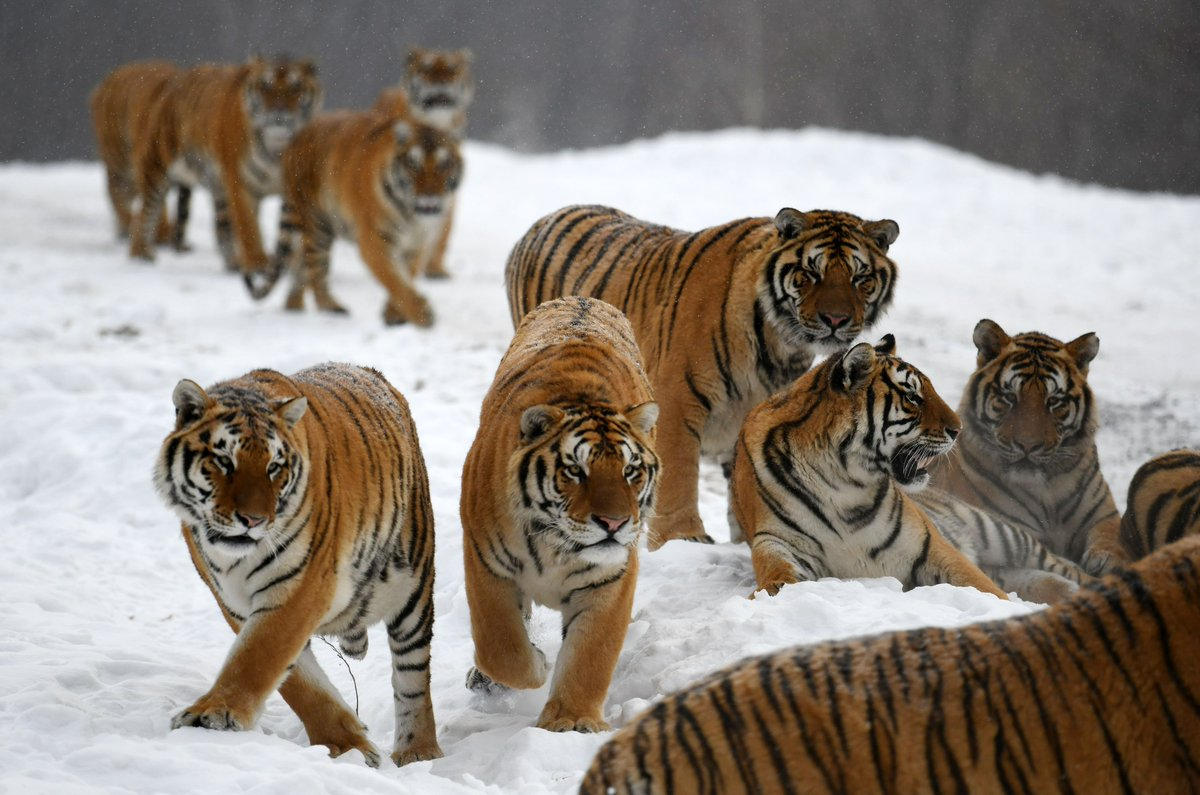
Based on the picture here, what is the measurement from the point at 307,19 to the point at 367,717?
1729cm

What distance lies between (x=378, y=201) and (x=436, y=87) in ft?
7.26

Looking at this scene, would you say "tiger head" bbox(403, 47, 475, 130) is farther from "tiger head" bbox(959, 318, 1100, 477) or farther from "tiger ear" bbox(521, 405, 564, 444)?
"tiger ear" bbox(521, 405, 564, 444)

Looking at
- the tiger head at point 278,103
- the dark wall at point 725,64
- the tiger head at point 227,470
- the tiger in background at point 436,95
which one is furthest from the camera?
the dark wall at point 725,64

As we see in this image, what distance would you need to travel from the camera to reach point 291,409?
342 centimetres

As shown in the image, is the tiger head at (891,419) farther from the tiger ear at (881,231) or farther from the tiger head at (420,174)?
the tiger head at (420,174)

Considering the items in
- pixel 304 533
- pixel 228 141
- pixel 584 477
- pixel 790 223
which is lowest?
pixel 228 141

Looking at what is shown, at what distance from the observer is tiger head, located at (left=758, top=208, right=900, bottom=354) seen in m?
4.94

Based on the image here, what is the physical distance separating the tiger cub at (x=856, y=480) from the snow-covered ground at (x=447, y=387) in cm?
23

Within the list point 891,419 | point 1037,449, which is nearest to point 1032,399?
point 1037,449

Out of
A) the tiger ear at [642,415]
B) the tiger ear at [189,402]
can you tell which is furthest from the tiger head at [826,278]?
the tiger ear at [189,402]

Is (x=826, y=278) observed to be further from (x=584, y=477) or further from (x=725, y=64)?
(x=725, y=64)

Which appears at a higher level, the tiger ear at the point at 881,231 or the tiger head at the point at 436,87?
the tiger ear at the point at 881,231

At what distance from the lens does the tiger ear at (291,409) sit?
11.2 ft

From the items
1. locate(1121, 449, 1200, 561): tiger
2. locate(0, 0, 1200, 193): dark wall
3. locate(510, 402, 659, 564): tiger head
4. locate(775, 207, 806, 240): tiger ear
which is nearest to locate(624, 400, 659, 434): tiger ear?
locate(510, 402, 659, 564): tiger head
